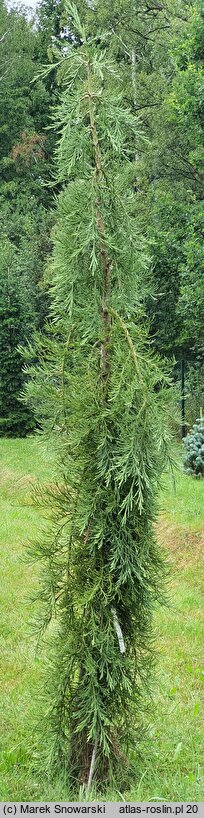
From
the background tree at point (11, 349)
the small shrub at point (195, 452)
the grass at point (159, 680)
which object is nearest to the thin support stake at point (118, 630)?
the grass at point (159, 680)

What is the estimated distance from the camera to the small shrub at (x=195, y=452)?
12438 mm

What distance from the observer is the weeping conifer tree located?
3.55m

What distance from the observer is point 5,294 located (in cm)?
2172

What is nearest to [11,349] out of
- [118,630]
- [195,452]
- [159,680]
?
[195,452]

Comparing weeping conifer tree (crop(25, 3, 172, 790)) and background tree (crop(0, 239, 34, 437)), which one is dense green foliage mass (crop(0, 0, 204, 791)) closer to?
weeping conifer tree (crop(25, 3, 172, 790))

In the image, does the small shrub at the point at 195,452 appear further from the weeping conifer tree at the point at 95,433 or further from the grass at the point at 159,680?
the weeping conifer tree at the point at 95,433

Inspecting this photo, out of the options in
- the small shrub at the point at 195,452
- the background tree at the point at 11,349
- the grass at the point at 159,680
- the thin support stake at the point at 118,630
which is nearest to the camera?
the thin support stake at the point at 118,630

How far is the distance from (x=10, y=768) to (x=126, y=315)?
221cm

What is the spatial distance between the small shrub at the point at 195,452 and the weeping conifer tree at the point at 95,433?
28.5 feet

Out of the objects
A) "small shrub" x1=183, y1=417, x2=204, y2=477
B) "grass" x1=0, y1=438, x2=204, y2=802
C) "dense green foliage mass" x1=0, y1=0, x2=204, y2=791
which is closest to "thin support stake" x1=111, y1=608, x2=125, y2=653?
"dense green foliage mass" x1=0, y1=0, x2=204, y2=791

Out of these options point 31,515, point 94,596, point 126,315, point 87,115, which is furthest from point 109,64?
point 31,515

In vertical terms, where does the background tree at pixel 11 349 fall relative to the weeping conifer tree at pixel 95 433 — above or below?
above

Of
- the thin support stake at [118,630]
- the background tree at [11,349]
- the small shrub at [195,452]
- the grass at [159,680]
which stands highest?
the background tree at [11,349]

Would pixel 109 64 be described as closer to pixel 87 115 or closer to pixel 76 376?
pixel 87 115
